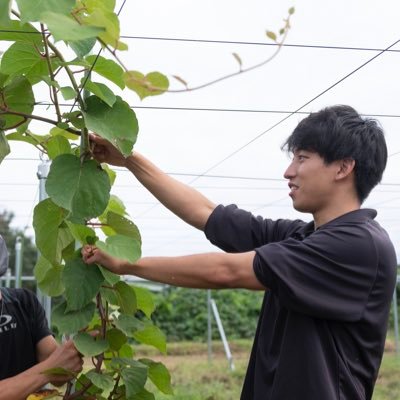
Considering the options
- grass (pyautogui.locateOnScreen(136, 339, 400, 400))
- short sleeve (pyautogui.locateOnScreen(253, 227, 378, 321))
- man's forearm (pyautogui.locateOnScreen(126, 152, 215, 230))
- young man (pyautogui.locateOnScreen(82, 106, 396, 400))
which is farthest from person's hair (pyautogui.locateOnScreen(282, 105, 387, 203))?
grass (pyautogui.locateOnScreen(136, 339, 400, 400))

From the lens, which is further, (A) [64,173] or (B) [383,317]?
(B) [383,317]

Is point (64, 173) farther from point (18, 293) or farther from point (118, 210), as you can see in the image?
point (18, 293)

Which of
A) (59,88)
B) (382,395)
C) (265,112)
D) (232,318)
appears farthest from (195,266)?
(232,318)

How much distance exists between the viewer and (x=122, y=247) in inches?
51.7

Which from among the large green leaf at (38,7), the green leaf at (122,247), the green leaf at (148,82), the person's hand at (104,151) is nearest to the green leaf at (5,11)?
the large green leaf at (38,7)

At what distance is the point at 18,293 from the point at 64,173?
0.80 metres

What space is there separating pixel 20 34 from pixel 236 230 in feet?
2.57

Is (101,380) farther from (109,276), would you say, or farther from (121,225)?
(121,225)

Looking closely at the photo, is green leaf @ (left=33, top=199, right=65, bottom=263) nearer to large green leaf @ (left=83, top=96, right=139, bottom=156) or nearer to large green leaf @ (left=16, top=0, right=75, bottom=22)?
large green leaf @ (left=83, top=96, right=139, bottom=156)

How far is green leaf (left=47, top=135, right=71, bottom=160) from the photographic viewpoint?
5.13ft

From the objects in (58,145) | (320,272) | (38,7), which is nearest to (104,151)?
(58,145)

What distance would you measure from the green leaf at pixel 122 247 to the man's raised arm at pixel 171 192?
15.3 inches

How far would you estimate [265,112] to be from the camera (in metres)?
3.86

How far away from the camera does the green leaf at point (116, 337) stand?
1.49m
